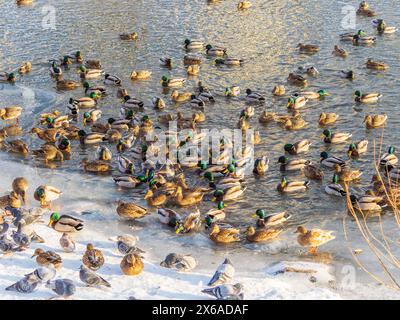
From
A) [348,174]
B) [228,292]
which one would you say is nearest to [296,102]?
[348,174]

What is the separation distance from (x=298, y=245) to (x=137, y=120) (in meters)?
8.11

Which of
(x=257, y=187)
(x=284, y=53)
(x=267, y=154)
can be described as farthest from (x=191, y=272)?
(x=284, y=53)

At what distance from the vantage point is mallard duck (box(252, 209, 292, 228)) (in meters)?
15.9

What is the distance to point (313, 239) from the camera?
14.7 metres

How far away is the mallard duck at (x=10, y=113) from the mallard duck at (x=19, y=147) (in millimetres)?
2139

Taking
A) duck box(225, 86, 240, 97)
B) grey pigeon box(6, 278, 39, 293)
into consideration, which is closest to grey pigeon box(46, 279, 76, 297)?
grey pigeon box(6, 278, 39, 293)

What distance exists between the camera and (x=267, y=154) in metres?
19.6

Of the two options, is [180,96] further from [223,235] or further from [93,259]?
[93,259]

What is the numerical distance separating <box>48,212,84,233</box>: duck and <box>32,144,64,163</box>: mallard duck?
414 cm

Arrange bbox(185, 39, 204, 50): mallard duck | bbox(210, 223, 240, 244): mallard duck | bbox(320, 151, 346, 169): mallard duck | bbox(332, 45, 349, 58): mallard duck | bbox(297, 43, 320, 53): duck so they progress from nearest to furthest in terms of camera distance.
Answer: bbox(210, 223, 240, 244): mallard duck → bbox(320, 151, 346, 169): mallard duck → bbox(332, 45, 349, 58): mallard duck → bbox(297, 43, 320, 53): duck → bbox(185, 39, 204, 50): mallard duck

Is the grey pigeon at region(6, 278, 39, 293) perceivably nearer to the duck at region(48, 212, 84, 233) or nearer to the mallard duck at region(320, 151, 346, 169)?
the duck at region(48, 212, 84, 233)

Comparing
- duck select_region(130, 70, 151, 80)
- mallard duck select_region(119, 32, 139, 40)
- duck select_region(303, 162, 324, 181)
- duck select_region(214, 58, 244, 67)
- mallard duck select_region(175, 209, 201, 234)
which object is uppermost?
mallard duck select_region(119, 32, 139, 40)
